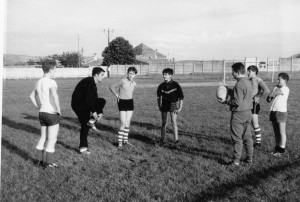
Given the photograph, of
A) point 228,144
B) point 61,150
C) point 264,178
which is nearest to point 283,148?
point 228,144

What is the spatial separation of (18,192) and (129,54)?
72.4 meters

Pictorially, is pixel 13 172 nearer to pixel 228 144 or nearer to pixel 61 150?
pixel 61 150

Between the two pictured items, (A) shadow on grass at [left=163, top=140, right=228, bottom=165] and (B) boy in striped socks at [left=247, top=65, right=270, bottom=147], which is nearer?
(A) shadow on grass at [left=163, top=140, right=228, bottom=165]

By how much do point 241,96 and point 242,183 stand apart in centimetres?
160

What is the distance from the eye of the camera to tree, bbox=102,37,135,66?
7444 centimetres

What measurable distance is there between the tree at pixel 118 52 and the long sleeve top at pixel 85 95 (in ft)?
225

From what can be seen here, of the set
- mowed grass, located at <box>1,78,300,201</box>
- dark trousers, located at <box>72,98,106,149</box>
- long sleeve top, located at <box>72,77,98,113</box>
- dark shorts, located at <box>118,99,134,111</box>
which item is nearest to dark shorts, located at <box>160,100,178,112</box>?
mowed grass, located at <box>1,78,300,201</box>

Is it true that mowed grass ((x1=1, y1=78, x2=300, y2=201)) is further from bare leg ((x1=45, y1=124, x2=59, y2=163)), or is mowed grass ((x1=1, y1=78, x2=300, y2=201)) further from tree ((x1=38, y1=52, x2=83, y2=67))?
tree ((x1=38, y1=52, x2=83, y2=67))

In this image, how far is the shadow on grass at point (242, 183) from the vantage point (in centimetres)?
463

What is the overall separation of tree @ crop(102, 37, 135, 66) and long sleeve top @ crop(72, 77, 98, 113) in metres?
68.4

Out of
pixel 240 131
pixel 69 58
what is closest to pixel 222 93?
pixel 240 131

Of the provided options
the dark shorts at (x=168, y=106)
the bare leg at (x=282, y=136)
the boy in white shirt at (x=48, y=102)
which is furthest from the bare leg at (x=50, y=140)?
the bare leg at (x=282, y=136)

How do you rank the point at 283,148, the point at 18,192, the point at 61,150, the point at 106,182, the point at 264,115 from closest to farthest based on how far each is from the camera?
the point at 18,192 → the point at 106,182 → the point at 283,148 → the point at 61,150 → the point at 264,115

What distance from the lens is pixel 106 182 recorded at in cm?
528
